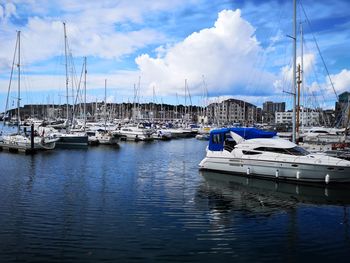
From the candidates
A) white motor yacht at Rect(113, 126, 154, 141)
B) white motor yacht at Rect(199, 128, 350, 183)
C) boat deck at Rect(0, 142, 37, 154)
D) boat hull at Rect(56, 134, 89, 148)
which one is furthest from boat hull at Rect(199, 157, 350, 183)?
white motor yacht at Rect(113, 126, 154, 141)

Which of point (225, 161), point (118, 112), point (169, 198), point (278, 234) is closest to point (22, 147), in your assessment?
point (225, 161)

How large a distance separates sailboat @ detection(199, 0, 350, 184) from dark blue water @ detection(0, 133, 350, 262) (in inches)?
47.3

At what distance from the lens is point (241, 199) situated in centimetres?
2300

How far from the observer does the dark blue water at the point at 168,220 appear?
13328mm

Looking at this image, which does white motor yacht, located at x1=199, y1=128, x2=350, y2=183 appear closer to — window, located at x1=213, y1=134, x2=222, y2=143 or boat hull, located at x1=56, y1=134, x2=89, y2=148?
window, located at x1=213, y1=134, x2=222, y2=143

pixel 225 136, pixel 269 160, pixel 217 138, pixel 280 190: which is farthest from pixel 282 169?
pixel 217 138

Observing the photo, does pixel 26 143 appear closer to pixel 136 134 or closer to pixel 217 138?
pixel 217 138

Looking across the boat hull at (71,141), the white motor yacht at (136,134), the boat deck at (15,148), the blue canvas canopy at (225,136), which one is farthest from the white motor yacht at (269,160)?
the white motor yacht at (136,134)

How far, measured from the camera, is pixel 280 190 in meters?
25.8

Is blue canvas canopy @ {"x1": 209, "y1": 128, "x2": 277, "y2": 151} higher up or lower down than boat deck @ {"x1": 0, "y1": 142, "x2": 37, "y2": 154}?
higher up

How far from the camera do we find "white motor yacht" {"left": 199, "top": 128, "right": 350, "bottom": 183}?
26.8 metres

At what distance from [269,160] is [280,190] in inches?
156

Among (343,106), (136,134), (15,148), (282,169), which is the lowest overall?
(15,148)

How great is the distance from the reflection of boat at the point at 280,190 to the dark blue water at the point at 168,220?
6 cm
